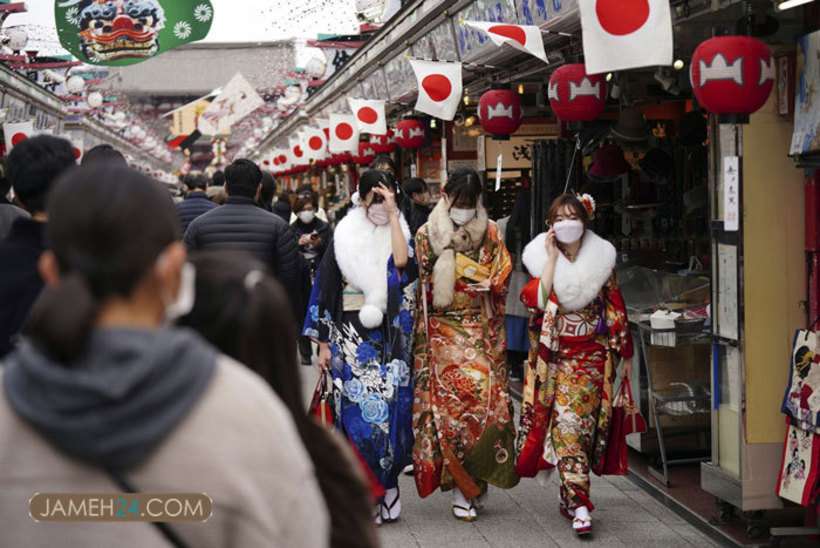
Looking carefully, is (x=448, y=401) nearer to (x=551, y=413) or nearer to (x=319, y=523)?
(x=551, y=413)

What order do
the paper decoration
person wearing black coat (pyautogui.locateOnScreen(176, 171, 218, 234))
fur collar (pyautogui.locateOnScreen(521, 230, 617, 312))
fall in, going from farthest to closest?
the paper decoration, person wearing black coat (pyautogui.locateOnScreen(176, 171, 218, 234)), fur collar (pyautogui.locateOnScreen(521, 230, 617, 312))

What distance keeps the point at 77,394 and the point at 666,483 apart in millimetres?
5825

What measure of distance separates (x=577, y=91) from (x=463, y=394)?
7.45 ft

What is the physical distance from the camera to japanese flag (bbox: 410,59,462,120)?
29.8 ft

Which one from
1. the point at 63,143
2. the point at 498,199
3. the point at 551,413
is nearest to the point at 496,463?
the point at 551,413

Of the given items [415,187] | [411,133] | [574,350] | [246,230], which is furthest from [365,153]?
[574,350]

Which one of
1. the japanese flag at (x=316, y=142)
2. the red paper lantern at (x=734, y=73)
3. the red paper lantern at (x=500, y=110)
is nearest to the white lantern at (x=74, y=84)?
the japanese flag at (x=316, y=142)

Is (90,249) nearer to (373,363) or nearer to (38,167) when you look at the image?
(38,167)

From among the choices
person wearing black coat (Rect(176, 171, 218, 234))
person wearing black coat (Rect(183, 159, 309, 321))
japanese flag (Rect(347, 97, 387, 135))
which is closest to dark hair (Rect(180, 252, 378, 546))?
person wearing black coat (Rect(183, 159, 309, 321))

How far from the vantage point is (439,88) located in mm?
9102

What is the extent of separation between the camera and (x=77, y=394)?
159 centimetres

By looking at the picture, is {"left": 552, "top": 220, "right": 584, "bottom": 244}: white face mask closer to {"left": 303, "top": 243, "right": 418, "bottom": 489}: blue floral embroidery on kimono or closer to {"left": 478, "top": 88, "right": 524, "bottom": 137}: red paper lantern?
{"left": 303, "top": 243, "right": 418, "bottom": 489}: blue floral embroidery on kimono

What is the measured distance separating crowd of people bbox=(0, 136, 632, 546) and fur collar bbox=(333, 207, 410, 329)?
0.04ft

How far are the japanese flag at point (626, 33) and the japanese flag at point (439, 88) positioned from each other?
148 inches
